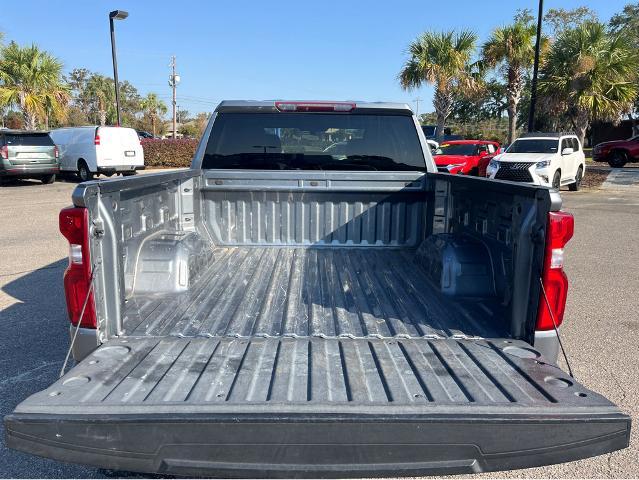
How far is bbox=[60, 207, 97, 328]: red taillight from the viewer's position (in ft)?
7.74

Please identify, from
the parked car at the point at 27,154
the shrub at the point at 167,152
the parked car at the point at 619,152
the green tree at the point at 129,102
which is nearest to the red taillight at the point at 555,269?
the parked car at the point at 27,154

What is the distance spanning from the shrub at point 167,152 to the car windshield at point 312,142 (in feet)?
74.6

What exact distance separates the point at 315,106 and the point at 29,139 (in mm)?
16373

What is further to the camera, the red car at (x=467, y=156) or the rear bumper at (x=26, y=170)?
the red car at (x=467, y=156)

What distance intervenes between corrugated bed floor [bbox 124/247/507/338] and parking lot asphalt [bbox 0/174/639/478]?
0.89m

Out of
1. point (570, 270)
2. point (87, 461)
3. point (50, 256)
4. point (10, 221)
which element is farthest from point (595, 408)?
point (10, 221)

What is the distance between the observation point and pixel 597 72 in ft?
65.8

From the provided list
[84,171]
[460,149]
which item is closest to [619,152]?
[460,149]

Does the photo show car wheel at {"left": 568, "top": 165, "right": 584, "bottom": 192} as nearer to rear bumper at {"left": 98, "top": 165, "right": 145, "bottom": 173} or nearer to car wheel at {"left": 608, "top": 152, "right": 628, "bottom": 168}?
car wheel at {"left": 608, "top": 152, "right": 628, "bottom": 168}

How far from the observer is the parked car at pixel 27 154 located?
55.2ft

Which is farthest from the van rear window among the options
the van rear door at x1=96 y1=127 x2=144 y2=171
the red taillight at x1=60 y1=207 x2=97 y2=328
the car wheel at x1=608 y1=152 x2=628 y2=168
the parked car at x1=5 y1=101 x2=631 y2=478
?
the car wheel at x1=608 y1=152 x2=628 y2=168

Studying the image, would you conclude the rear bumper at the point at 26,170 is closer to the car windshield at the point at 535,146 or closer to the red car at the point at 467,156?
the red car at the point at 467,156

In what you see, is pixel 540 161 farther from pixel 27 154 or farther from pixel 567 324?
pixel 27 154

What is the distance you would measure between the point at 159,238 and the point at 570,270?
6.11 m
